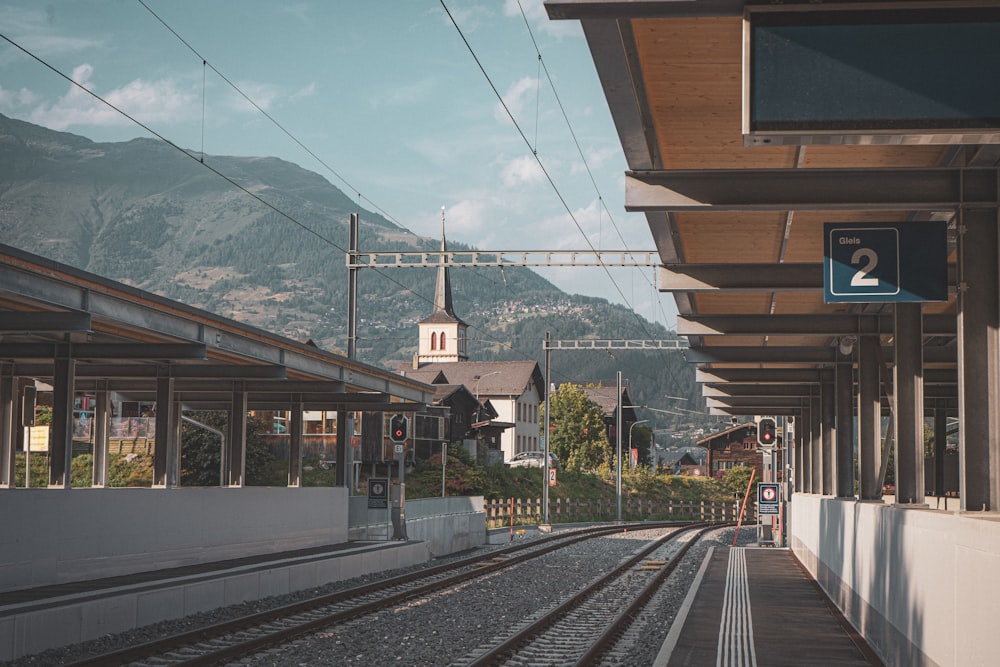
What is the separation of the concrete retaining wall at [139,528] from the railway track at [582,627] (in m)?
5.53

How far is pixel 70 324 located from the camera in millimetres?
14195

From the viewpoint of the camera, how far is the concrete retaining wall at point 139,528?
14.6m

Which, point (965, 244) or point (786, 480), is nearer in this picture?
point (965, 244)

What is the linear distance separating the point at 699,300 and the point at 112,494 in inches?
374

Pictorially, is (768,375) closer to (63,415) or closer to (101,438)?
(101,438)

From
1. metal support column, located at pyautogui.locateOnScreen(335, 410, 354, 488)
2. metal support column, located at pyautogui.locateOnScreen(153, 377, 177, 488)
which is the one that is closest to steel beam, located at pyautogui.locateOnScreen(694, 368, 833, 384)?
metal support column, located at pyautogui.locateOnScreen(335, 410, 354, 488)

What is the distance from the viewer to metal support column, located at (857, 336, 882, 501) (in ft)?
57.8

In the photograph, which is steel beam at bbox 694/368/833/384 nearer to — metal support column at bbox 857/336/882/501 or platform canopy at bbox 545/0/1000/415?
platform canopy at bbox 545/0/1000/415

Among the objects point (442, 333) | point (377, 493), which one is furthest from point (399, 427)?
point (442, 333)

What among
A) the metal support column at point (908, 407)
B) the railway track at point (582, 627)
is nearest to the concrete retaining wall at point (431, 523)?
the railway track at point (582, 627)

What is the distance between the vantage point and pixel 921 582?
919 cm

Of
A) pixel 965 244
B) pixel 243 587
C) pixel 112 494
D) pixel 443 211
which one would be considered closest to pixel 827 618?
pixel 965 244

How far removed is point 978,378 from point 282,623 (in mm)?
8409

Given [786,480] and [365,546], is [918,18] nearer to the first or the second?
[365,546]
